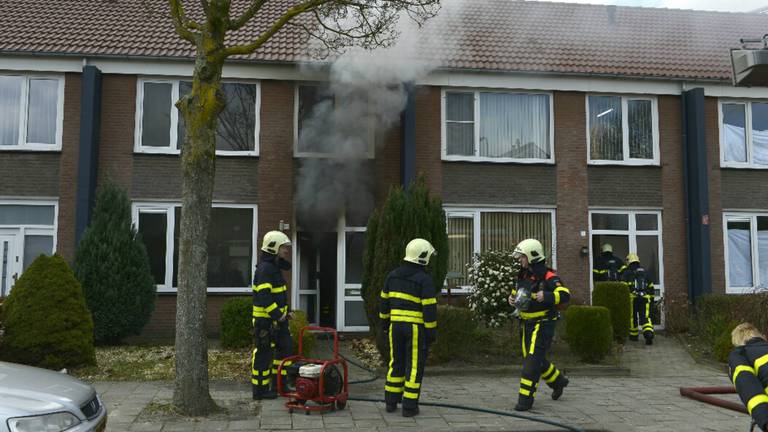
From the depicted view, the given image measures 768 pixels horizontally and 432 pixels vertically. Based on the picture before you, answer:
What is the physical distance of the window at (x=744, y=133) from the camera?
1528 centimetres

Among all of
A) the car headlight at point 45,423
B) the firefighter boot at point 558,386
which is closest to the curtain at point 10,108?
the car headlight at point 45,423

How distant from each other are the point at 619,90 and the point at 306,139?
22.1 ft

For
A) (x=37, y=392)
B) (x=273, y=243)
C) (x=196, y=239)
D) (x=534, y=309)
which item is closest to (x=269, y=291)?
(x=273, y=243)

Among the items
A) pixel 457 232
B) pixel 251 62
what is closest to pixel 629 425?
pixel 457 232

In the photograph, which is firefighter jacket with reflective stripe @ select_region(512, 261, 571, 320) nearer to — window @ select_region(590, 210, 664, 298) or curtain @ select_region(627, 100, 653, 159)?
window @ select_region(590, 210, 664, 298)

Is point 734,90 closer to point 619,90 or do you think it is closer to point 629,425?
point 619,90

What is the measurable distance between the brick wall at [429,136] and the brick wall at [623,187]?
10.9 ft

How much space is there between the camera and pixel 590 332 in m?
10.4

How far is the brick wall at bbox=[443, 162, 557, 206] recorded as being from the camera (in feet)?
47.4

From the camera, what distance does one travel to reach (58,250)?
44.3 ft

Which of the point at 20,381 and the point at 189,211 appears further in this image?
the point at 189,211

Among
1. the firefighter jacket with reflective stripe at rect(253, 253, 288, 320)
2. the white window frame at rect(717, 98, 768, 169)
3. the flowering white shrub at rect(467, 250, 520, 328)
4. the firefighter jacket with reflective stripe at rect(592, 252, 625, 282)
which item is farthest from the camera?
the white window frame at rect(717, 98, 768, 169)

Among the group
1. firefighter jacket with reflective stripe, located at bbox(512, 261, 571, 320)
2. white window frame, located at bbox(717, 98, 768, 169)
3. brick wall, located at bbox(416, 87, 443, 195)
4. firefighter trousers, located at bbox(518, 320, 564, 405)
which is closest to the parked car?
firefighter trousers, located at bbox(518, 320, 564, 405)

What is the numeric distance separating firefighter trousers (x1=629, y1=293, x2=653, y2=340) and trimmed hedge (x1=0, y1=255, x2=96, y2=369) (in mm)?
9379
